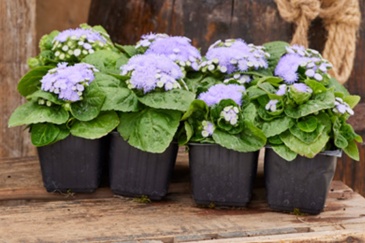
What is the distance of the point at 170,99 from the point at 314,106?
0.37m

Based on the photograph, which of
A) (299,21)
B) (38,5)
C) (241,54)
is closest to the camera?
(241,54)

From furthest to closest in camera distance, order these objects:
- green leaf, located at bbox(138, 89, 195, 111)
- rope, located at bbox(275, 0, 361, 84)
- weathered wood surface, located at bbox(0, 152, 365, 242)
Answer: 1. rope, located at bbox(275, 0, 361, 84)
2. green leaf, located at bbox(138, 89, 195, 111)
3. weathered wood surface, located at bbox(0, 152, 365, 242)

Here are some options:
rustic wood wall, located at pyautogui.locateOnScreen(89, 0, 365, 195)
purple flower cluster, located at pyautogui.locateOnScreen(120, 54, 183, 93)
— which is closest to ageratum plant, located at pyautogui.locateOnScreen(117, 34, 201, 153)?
purple flower cluster, located at pyautogui.locateOnScreen(120, 54, 183, 93)

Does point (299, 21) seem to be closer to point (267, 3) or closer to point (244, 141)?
point (267, 3)

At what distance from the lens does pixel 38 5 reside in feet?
15.7

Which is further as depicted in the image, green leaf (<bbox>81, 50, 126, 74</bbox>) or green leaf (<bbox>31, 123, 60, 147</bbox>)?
green leaf (<bbox>81, 50, 126, 74</bbox>)

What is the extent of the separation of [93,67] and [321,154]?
0.66 metres

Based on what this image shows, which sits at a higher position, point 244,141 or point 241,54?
point 241,54

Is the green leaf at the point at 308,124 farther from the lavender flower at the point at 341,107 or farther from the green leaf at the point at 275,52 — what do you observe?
the green leaf at the point at 275,52

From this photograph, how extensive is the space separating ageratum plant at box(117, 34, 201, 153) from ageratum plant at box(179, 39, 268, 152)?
4 centimetres

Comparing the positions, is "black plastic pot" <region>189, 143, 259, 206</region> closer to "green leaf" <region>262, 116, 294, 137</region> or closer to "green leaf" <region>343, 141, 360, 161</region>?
"green leaf" <region>262, 116, 294, 137</region>

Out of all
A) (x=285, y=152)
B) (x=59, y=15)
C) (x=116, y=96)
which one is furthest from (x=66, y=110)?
(x=59, y=15)

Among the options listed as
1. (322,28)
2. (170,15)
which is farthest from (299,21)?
(170,15)

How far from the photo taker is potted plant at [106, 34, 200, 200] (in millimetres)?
2064
